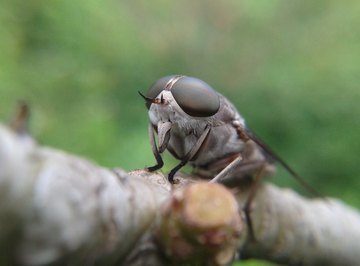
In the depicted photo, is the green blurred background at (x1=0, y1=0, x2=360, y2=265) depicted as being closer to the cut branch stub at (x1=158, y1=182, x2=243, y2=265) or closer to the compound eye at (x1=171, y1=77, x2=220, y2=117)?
the compound eye at (x1=171, y1=77, x2=220, y2=117)

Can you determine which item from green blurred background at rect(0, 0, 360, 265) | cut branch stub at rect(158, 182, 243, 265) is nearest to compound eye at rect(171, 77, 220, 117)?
cut branch stub at rect(158, 182, 243, 265)

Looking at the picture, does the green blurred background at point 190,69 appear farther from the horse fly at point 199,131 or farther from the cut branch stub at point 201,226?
the cut branch stub at point 201,226

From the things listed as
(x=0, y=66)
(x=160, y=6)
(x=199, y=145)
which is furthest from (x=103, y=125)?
(x=160, y=6)

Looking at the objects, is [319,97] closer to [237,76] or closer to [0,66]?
[237,76]

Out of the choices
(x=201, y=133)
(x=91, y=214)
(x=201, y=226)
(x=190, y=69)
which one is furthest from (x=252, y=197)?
(x=190, y=69)

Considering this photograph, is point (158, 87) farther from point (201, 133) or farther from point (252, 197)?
point (252, 197)
